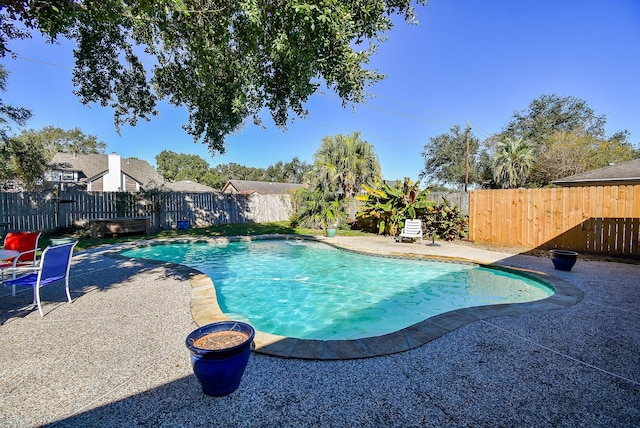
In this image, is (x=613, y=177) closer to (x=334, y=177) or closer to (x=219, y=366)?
(x=334, y=177)

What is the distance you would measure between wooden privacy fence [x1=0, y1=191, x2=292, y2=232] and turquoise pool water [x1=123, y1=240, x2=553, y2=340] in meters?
5.36

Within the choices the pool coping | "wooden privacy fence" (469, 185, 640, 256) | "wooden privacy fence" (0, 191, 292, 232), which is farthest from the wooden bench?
"wooden privacy fence" (469, 185, 640, 256)

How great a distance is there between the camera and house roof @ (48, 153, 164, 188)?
27141 millimetres

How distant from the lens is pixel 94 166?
95.7ft

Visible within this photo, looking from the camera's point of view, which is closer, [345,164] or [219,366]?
[219,366]

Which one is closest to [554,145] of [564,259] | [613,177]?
[613,177]

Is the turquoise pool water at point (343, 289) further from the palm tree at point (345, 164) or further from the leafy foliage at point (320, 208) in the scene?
the palm tree at point (345, 164)

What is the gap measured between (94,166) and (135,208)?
21172 millimetres

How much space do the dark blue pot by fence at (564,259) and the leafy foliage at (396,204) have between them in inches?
218

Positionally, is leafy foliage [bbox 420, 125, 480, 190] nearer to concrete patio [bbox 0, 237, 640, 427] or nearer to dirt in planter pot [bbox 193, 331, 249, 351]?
concrete patio [bbox 0, 237, 640, 427]

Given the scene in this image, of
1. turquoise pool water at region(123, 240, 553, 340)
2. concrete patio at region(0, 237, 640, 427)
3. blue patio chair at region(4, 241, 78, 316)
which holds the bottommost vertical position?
turquoise pool water at region(123, 240, 553, 340)

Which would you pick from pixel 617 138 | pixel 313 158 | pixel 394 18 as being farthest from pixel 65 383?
pixel 617 138

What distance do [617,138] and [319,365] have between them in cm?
3698

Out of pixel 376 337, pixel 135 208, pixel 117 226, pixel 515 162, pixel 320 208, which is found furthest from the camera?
pixel 515 162
